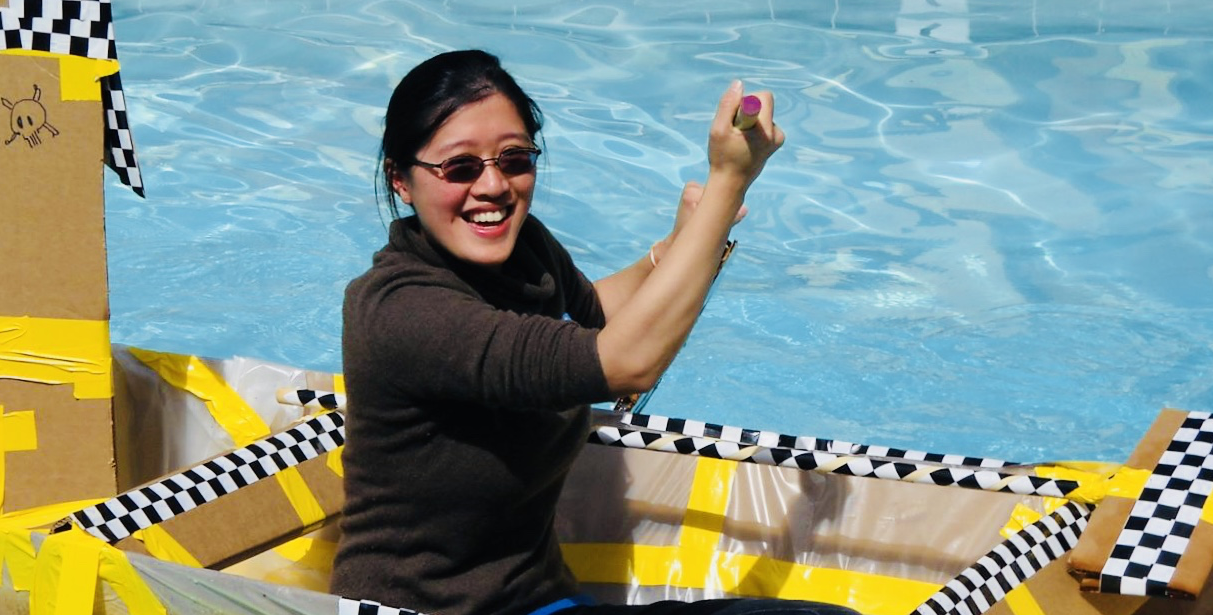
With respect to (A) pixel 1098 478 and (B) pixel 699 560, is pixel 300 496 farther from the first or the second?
(A) pixel 1098 478

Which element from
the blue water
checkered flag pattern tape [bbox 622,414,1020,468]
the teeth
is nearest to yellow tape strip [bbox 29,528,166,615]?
the teeth

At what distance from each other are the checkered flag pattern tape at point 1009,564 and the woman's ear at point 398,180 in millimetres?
821

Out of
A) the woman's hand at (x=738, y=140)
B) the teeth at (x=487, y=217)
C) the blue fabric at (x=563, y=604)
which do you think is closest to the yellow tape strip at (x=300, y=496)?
the blue fabric at (x=563, y=604)

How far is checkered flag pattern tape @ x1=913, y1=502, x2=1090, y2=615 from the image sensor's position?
190cm

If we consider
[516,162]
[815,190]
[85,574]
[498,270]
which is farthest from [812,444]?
[815,190]

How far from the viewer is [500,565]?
1790 millimetres

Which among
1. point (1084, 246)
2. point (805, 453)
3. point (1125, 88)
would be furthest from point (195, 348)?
point (1125, 88)

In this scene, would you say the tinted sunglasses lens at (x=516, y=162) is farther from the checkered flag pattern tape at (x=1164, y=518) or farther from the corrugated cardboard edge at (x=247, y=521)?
the checkered flag pattern tape at (x=1164, y=518)

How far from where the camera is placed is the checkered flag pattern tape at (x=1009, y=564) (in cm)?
190

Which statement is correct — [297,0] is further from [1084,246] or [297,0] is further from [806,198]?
[1084,246]

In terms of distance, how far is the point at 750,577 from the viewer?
245 centimetres

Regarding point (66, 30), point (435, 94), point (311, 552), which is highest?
point (435, 94)

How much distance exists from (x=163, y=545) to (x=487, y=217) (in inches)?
29.0

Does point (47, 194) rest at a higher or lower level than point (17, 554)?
higher
